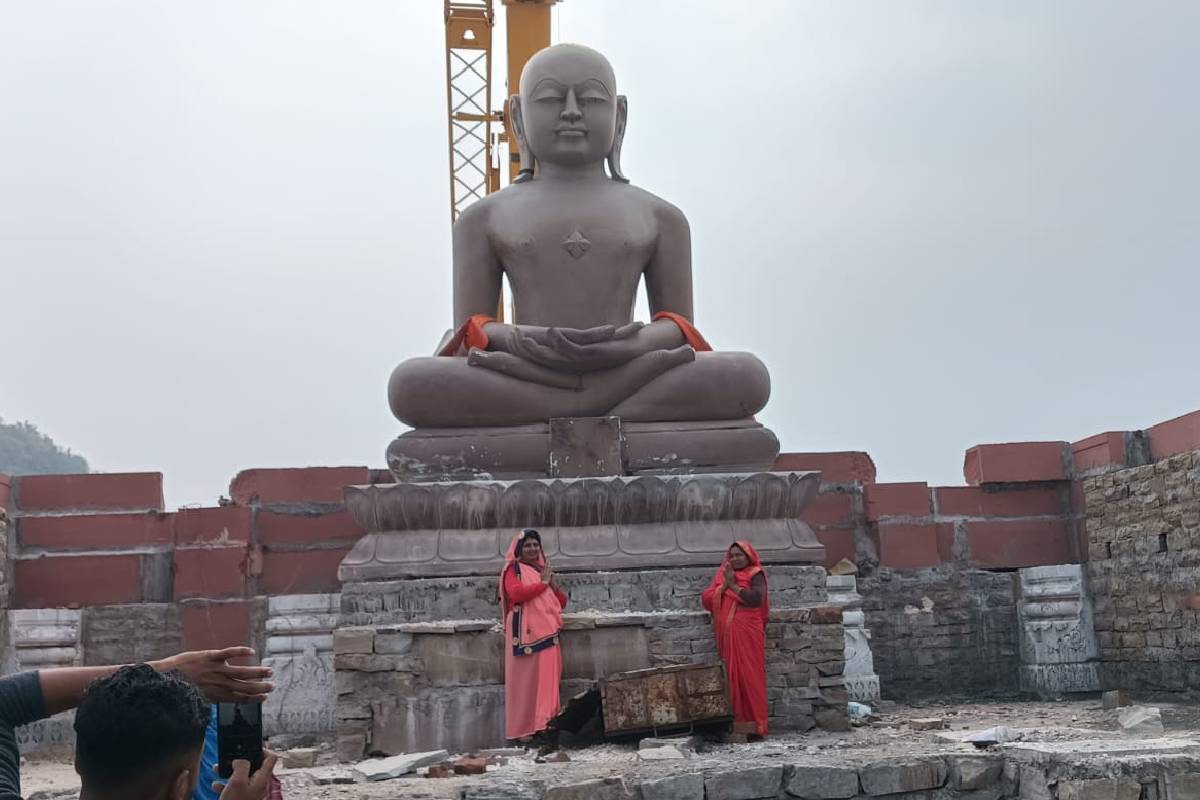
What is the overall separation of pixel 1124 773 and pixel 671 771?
149 cm

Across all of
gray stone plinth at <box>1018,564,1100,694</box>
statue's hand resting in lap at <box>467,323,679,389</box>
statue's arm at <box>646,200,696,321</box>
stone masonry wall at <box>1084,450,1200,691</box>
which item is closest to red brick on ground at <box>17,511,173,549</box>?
statue's hand resting in lap at <box>467,323,679,389</box>

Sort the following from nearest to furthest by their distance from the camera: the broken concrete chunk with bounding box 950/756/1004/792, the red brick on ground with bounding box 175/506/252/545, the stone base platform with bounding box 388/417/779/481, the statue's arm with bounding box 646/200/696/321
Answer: the broken concrete chunk with bounding box 950/756/1004/792 < the stone base platform with bounding box 388/417/779/481 < the red brick on ground with bounding box 175/506/252/545 < the statue's arm with bounding box 646/200/696/321

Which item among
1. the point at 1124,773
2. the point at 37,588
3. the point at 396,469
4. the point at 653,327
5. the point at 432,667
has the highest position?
the point at 653,327

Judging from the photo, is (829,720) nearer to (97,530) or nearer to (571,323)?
(571,323)

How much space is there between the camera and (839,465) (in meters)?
8.07

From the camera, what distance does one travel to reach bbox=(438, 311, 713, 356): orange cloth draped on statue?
24.2ft

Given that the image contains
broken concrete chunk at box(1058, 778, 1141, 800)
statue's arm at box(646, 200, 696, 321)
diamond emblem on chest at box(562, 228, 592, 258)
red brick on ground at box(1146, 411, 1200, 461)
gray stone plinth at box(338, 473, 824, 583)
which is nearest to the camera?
broken concrete chunk at box(1058, 778, 1141, 800)

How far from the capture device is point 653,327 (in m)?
7.51

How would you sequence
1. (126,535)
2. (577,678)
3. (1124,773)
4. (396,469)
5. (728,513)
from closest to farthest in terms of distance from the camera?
(1124,773) → (577,678) → (728,513) → (396,469) → (126,535)

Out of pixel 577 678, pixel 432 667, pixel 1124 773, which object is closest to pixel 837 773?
A: pixel 1124 773

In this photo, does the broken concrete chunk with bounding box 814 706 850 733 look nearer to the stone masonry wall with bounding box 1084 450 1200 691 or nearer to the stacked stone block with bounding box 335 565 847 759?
the stacked stone block with bounding box 335 565 847 759

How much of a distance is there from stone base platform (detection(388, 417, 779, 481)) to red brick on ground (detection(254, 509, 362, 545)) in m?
0.80

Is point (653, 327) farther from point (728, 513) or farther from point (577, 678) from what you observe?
point (577, 678)

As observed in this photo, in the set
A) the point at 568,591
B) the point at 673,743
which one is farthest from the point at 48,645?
the point at 673,743
